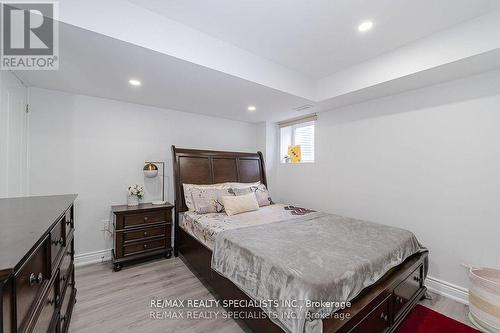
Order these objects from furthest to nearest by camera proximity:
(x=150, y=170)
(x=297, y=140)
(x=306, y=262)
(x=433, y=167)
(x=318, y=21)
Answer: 1. (x=297, y=140)
2. (x=150, y=170)
3. (x=433, y=167)
4. (x=318, y=21)
5. (x=306, y=262)

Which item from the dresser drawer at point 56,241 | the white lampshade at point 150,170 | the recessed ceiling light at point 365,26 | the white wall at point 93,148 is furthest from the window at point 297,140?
the dresser drawer at point 56,241

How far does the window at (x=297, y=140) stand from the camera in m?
3.95

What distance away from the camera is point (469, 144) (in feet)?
7.25

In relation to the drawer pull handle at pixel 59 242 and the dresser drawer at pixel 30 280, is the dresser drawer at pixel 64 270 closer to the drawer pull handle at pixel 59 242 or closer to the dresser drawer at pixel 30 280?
the drawer pull handle at pixel 59 242

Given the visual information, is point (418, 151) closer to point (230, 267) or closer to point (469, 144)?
point (469, 144)

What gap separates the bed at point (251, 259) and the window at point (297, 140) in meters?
1.26

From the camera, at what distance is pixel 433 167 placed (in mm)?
2434

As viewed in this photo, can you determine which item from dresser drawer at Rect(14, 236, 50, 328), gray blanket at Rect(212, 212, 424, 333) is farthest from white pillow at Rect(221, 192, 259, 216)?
dresser drawer at Rect(14, 236, 50, 328)

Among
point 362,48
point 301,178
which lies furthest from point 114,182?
point 362,48

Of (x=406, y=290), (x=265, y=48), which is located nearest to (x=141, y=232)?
(x=265, y=48)

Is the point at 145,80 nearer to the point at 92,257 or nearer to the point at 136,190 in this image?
the point at 136,190

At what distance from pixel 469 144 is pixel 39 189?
193 inches

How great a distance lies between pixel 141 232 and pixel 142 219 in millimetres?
174

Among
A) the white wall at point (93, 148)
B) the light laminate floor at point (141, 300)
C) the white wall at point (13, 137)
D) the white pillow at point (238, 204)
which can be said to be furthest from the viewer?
the white pillow at point (238, 204)
